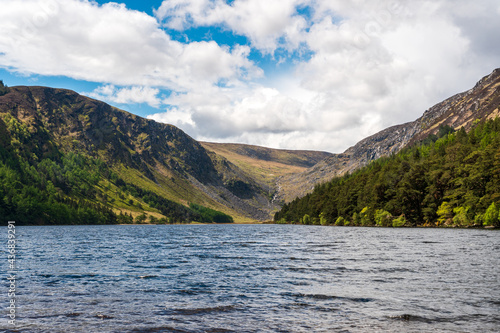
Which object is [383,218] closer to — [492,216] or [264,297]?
[492,216]

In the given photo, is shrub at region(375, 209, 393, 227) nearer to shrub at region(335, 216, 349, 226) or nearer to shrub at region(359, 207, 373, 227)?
shrub at region(359, 207, 373, 227)

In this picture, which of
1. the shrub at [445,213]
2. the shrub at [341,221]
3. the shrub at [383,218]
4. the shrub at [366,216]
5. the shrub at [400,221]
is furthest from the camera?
the shrub at [341,221]

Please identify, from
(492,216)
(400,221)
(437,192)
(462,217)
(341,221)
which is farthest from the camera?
(341,221)

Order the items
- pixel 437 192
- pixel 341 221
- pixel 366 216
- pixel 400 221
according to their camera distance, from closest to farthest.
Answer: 1. pixel 437 192
2. pixel 400 221
3. pixel 366 216
4. pixel 341 221

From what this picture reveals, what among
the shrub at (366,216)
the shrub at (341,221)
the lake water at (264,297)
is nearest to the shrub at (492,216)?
the lake water at (264,297)

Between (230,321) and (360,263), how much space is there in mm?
24730

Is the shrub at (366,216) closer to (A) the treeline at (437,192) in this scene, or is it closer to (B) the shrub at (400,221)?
(A) the treeline at (437,192)

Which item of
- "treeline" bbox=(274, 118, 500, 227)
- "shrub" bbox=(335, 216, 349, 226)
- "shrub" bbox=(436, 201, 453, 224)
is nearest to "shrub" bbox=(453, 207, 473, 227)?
"treeline" bbox=(274, 118, 500, 227)

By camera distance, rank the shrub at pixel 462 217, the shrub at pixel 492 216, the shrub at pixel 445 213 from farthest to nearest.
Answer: the shrub at pixel 445 213 < the shrub at pixel 462 217 < the shrub at pixel 492 216

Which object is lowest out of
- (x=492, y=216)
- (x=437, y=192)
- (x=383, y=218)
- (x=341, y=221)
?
(x=341, y=221)

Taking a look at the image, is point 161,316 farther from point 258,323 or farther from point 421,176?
point 421,176

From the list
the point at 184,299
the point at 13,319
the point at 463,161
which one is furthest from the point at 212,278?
the point at 463,161

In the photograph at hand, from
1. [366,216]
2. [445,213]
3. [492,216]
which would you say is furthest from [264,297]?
[366,216]

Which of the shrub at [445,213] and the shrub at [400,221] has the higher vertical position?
the shrub at [445,213]
